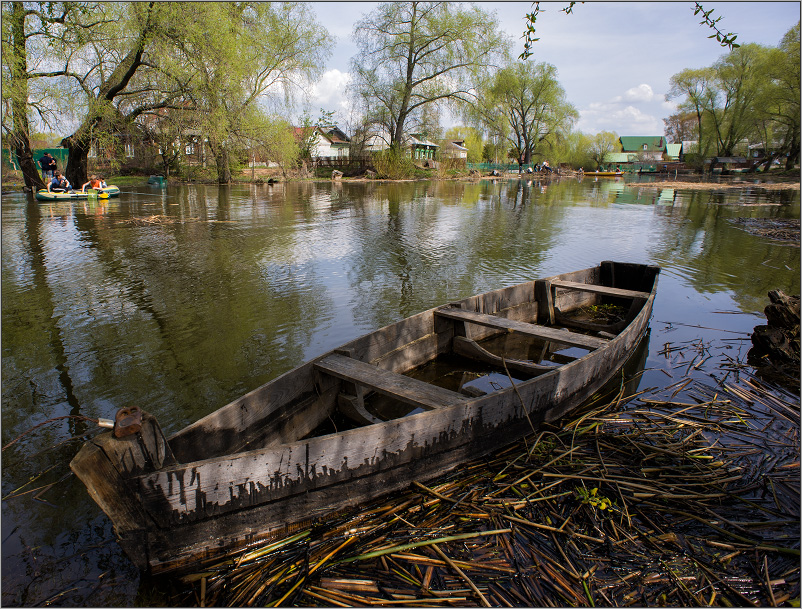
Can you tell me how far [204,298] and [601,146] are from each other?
3749 inches

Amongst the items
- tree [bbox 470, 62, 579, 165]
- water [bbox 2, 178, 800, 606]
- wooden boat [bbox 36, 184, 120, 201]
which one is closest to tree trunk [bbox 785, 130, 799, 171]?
tree [bbox 470, 62, 579, 165]

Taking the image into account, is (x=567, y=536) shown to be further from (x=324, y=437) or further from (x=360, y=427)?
(x=324, y=437)

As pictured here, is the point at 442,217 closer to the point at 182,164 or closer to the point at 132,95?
the point at 132,95

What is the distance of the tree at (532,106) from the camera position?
59.5 meters

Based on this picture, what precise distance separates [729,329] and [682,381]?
2390mm

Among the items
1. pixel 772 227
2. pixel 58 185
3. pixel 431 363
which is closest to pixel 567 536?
pixel 431 363

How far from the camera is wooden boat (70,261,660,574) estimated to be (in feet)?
7.96

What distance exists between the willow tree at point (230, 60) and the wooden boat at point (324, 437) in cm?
2033

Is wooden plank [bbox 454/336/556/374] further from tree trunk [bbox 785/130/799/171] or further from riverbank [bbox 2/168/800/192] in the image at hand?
tree trunk [bbox 785/130/799/171]

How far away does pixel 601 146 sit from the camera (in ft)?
291

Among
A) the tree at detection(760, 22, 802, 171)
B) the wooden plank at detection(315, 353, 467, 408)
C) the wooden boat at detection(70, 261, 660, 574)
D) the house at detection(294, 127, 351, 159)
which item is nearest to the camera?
the wooden boat at detection(70, 261, 660, 574)

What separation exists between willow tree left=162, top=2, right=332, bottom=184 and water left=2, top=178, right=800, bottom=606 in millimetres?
6250

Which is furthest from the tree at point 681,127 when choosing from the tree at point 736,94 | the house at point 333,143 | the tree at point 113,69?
the tree at point 113,69

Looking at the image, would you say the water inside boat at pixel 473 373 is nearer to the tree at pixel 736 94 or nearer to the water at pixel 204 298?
the water at pixel 204 298
